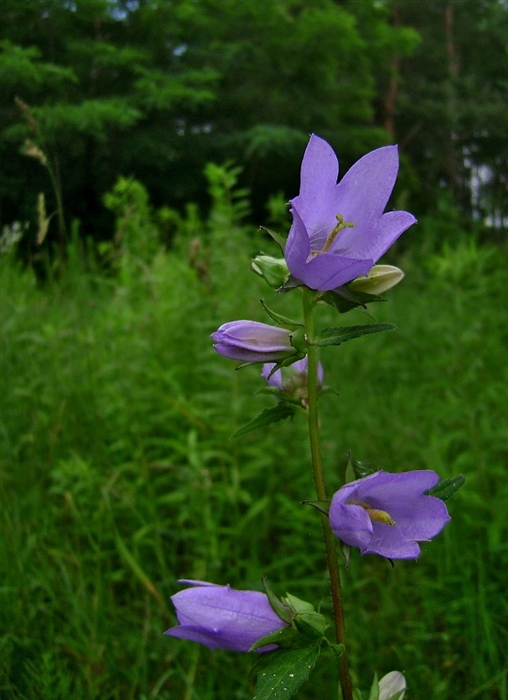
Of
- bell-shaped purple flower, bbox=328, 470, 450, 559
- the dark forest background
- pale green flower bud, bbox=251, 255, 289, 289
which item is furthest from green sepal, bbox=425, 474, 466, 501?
the dark forest background

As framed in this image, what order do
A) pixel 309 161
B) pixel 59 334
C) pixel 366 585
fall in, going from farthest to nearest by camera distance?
pixel 59 334, pixel 366 585, pixel 309 161

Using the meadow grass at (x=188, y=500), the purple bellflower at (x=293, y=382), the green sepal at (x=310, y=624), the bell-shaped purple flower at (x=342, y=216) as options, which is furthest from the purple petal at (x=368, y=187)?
the meadow grass at (x=188, y=500)

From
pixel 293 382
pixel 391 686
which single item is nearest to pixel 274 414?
pixel 293 382

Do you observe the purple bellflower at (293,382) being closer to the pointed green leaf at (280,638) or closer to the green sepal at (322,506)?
the green sepal at (322,506)

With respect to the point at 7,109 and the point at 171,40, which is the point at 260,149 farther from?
the point at 7,109

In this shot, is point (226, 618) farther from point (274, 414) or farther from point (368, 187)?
point (368, 187)

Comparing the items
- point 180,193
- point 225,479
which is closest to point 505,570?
point 225,479
